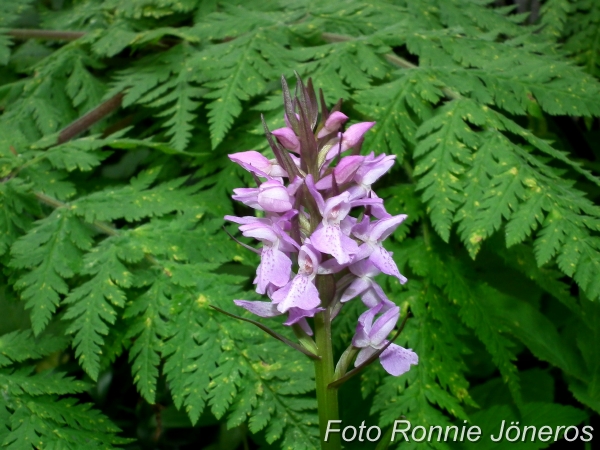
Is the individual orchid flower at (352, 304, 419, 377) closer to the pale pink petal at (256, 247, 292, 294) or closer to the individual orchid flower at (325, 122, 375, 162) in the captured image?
the pale pink petal at (256, 247, 292, 294)

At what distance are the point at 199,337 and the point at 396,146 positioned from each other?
762mm

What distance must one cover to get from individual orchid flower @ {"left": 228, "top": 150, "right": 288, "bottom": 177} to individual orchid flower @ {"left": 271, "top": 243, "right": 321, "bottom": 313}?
0.15m

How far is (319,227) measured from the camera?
2.96ft

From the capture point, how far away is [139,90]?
189 centimetres

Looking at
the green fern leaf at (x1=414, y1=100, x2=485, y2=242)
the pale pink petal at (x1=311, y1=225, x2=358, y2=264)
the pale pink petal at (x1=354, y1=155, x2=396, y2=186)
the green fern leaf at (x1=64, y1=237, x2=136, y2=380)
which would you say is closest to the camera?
the pale pink petal at (x1=311, y1=225, x2=358, y2=264)

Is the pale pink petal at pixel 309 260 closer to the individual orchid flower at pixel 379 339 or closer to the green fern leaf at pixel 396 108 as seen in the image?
the individual orchid flower at pixel 379 339

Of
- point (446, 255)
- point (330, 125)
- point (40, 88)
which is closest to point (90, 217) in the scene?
point (40, 88)

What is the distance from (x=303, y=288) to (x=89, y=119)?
55.5 inches

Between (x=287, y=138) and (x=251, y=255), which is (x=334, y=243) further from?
(x=251, y=255)

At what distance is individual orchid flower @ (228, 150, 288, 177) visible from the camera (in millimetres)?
955

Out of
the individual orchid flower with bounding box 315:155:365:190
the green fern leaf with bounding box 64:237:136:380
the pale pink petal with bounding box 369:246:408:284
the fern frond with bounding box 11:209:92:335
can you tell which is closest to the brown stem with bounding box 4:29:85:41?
the fern frond with bounding box 11:209:92:335

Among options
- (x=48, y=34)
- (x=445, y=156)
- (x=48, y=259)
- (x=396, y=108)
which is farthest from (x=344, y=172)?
(x=48, y=34)

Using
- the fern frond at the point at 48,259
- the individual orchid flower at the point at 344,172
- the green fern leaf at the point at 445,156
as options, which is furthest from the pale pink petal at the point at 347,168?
the fern frond at the point at 48,259

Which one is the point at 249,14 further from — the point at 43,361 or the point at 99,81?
the point at 43,361
